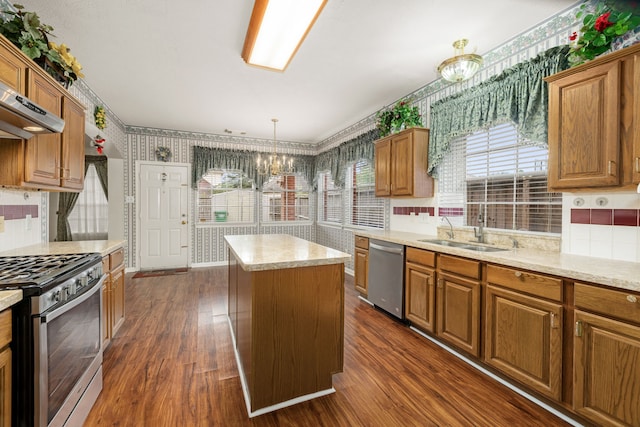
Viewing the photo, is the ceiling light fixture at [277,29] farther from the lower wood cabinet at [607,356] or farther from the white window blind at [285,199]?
the white window blind at [285,199]

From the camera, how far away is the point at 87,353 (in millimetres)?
1816

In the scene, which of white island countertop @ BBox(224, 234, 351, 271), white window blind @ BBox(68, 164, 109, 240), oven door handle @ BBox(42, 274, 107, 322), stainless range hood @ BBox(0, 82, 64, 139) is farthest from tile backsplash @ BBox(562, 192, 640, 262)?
white window blind @ BBox(68, 164, 109, 240)

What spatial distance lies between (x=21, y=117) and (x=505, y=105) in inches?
134

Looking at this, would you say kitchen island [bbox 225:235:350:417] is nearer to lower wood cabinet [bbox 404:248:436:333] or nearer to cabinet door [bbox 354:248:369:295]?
lower wood cabinet [bbox 404:248:436:333]

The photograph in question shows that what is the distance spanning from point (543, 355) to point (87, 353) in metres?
2.89

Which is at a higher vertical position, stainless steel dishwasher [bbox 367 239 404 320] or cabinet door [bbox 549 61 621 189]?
cabinet door [bbox 549 61 621 189]

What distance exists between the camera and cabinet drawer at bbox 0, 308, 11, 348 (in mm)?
1191

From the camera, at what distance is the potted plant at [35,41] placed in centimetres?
177

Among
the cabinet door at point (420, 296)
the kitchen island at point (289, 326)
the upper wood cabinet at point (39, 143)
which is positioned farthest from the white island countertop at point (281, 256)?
the upper wood cabinet at point (39, 143)

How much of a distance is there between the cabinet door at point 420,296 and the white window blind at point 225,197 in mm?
4091

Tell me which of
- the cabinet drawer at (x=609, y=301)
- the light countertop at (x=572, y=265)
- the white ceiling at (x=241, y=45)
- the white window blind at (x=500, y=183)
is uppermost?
the white ceiling at (x=241, y=45)

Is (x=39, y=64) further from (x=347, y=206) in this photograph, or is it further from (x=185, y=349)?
(x=347, y=206)

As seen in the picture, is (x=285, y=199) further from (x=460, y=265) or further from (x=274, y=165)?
(x=460, y=265)

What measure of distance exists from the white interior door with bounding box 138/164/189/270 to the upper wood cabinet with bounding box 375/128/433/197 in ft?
13.3
